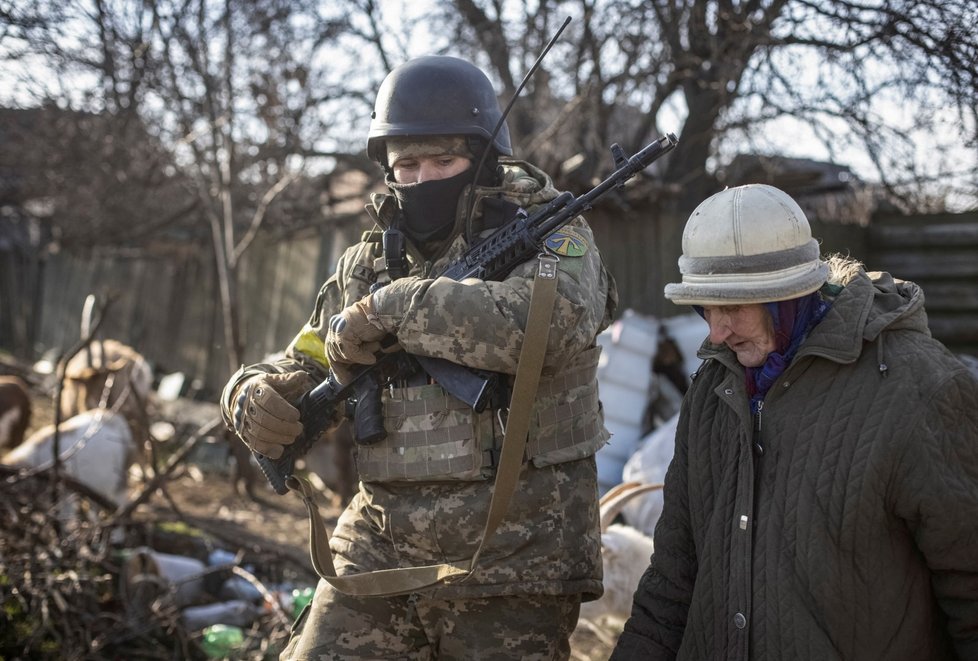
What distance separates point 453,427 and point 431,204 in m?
0.66

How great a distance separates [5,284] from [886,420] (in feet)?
69.3

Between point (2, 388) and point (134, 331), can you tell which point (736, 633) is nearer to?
point (2, 388)

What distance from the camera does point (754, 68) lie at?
218 inches

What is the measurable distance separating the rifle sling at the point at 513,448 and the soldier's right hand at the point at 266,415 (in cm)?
49

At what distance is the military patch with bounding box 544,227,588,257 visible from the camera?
262 cm

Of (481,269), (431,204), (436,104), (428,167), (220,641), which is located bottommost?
(220,641)

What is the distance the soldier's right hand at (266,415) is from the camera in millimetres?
2766

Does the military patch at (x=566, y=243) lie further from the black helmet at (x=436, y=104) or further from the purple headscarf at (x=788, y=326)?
the purple headscarf at (x=788, y=326)

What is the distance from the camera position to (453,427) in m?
2.62

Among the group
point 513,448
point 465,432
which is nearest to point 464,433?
point 465,432

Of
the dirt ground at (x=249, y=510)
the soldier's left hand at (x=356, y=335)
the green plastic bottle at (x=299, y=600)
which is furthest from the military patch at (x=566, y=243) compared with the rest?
the dirt ground at (x=249, y=510)

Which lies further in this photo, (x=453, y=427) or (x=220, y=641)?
(x=220, y=641)

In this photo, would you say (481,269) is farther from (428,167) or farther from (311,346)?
(311,346)

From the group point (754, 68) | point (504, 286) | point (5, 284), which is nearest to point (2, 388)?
point (754, 68)
